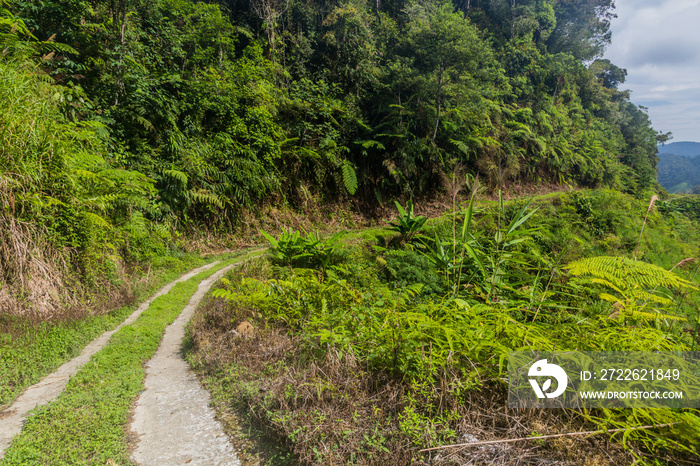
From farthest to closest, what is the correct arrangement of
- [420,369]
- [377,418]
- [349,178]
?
[349,178], [420,369], [377,418]

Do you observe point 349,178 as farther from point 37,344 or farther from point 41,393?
point 41,393

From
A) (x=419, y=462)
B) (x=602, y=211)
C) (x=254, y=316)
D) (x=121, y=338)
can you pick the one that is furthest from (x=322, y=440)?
(x=602, y=211)

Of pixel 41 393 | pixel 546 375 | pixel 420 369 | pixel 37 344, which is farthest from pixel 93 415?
pixel 546 375

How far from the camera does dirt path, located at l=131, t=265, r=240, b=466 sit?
2.66m

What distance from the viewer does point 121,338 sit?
4.85 meters

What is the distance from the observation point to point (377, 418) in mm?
2572

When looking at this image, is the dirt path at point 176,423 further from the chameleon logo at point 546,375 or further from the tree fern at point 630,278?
the tree fern at point 630,278

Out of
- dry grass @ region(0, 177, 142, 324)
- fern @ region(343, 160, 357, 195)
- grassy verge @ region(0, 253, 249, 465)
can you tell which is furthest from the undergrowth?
fern @ region(343, 160, 357, 195)

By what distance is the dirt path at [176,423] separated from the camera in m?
2.66

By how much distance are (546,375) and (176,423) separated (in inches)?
124

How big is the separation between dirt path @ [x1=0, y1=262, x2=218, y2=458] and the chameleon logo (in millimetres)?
4004

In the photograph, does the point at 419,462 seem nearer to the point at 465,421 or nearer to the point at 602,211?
the point at 465,421

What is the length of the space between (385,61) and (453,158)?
5.69 m

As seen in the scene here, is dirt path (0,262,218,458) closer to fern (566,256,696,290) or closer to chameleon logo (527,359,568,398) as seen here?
chameleon logo (527,359,568,398)
